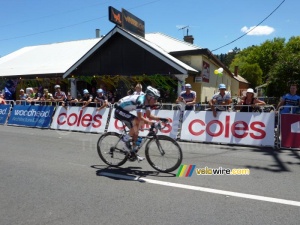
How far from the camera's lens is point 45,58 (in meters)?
27.6

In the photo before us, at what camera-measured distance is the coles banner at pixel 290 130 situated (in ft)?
27.7

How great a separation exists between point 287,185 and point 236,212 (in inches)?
65.3

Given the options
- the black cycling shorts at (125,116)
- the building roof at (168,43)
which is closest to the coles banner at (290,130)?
the black cycling shorts at (125,116)

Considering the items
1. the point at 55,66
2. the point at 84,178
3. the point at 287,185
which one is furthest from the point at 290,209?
the point at 55,66

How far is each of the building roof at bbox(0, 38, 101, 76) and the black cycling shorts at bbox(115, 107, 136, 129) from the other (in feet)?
52.2

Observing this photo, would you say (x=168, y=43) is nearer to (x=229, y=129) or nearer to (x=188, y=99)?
(x=188, y=99)

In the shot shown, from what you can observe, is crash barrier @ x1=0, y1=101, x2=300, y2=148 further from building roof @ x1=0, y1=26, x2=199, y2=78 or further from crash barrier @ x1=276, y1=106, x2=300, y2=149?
building roof @ x1=0, y1=26, x2=199, y2=78

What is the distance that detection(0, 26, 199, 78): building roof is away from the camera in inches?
698

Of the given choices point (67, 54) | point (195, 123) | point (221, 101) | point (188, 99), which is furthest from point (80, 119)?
point (67, 54)

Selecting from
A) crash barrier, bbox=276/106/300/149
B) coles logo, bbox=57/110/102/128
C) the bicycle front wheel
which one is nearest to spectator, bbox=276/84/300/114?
crash barrier, bbox=276/106/300/149

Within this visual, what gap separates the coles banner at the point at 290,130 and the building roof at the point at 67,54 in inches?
322

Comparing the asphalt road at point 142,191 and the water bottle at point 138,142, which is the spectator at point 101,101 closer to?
the asphalt road at point 142,191

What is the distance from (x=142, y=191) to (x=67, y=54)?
79.2ft

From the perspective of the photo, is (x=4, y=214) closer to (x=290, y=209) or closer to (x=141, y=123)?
(x=141, y=123)
